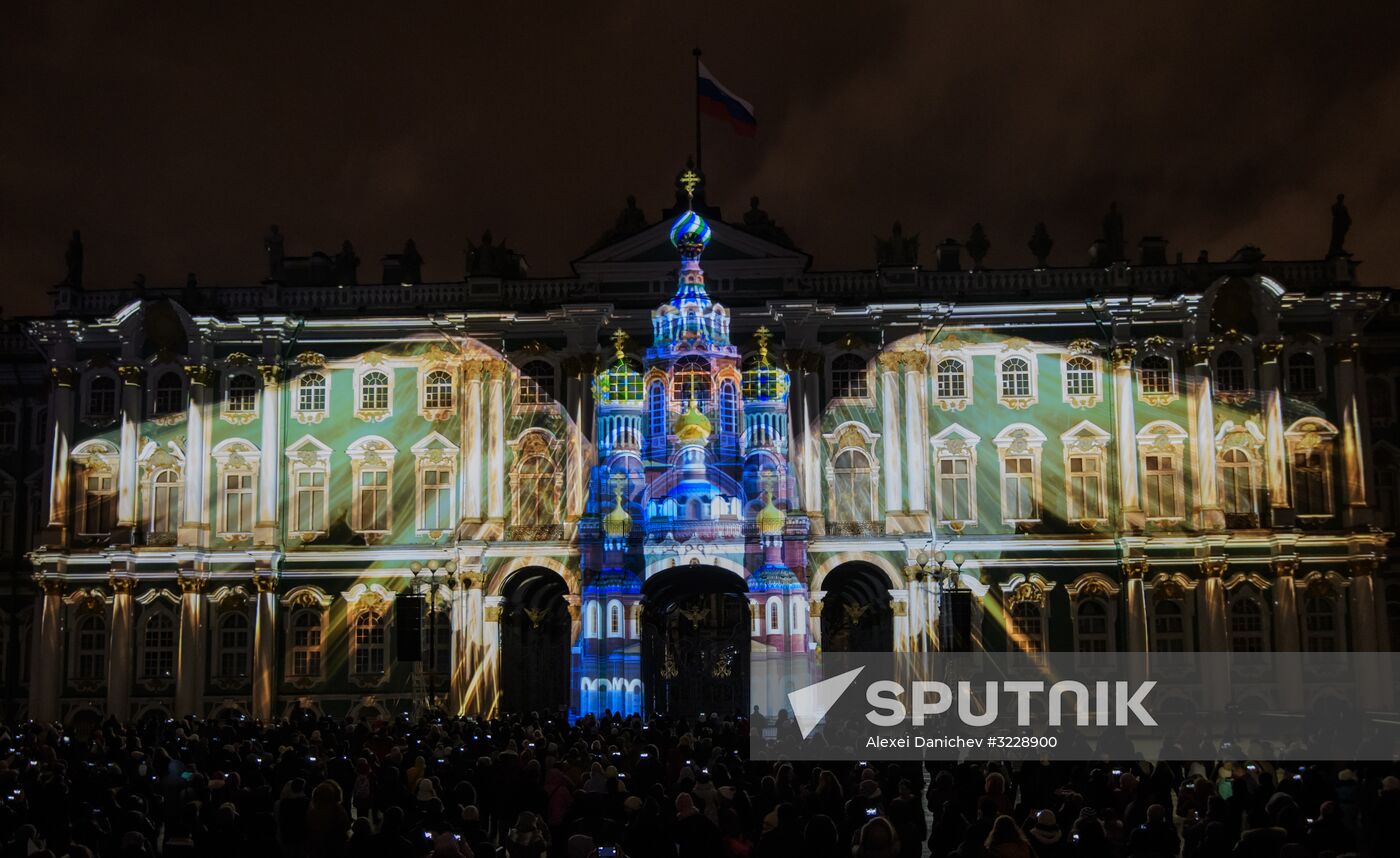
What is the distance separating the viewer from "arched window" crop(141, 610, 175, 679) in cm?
5238

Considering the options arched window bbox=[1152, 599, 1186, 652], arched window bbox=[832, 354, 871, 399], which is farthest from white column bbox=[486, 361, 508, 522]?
arched window bbox=[1152, 599, 1186, 652]

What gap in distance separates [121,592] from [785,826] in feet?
133

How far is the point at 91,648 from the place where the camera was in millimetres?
52875

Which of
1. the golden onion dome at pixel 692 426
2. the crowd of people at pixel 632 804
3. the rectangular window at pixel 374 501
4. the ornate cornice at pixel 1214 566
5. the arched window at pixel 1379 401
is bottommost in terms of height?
the crowd of people at pixel 632 804

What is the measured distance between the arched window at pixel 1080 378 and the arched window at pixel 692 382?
12680 millimetres

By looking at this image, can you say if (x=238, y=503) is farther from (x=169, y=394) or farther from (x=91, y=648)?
(x=91, y=648)

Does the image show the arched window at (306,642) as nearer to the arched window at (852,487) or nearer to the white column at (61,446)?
the white column at (61,446)

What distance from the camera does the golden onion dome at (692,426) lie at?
1909 inches

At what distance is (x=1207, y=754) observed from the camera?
3064 centimetres

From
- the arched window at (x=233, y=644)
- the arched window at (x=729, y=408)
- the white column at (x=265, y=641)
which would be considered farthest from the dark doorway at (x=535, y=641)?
the arched window at (x=233, y=644)

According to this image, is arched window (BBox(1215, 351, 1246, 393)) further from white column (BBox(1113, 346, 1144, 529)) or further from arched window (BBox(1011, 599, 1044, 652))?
arched window (BBox(1011, 599, 1044, 652))

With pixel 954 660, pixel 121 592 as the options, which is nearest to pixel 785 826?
pixel 954 660

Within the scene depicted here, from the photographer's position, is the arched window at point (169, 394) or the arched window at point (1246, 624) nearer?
the arched window at point (1246, 624)

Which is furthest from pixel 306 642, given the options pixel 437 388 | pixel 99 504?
pixel 437 388
